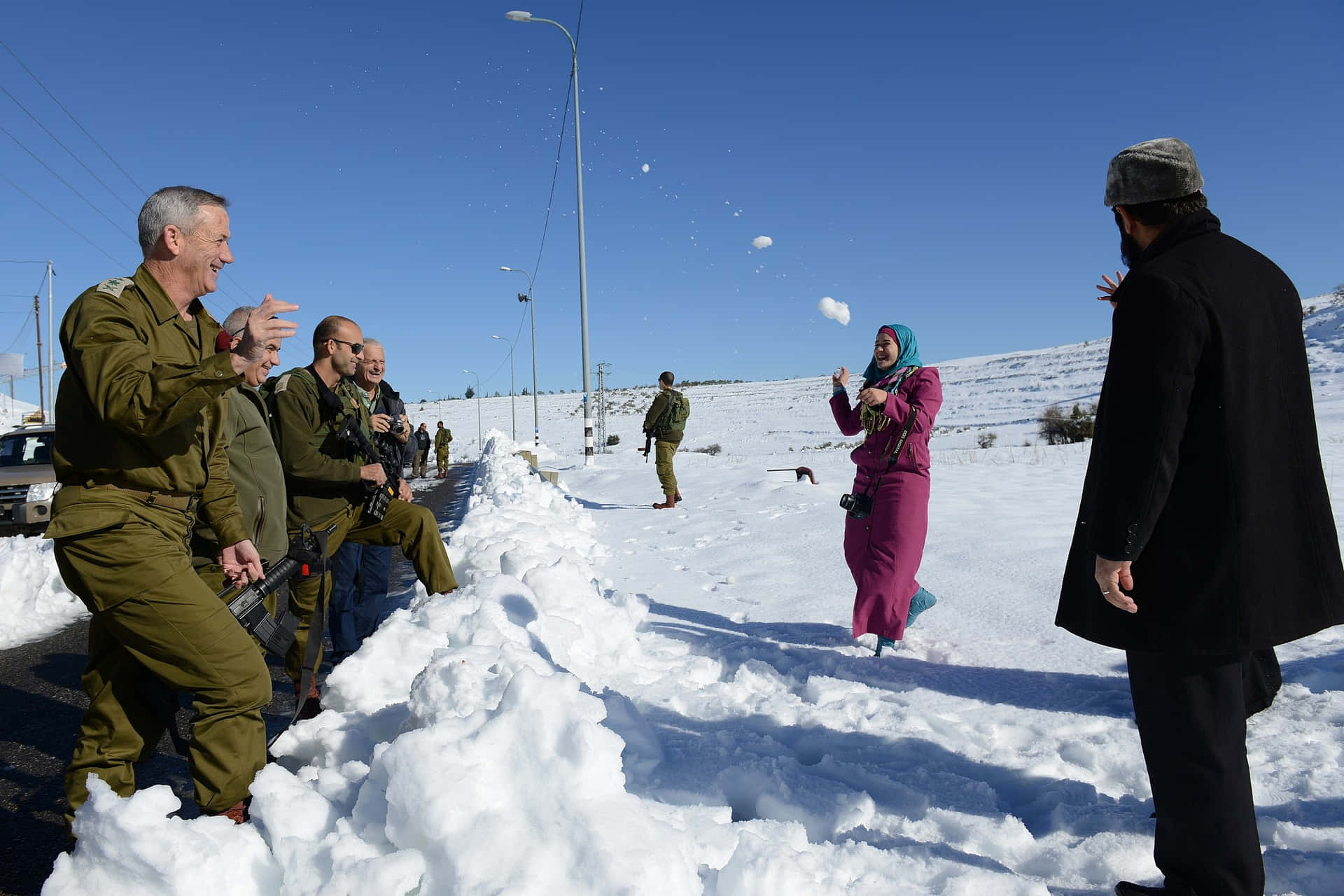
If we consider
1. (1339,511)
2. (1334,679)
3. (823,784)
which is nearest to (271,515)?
(823,784)

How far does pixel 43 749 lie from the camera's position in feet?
12.0

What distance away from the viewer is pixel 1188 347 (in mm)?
1988

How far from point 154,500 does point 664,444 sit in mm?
9363

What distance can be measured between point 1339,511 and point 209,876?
8162 millimetres

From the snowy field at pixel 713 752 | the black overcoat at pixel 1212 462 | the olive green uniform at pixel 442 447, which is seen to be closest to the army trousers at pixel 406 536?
the snowy field at pixel 713 752

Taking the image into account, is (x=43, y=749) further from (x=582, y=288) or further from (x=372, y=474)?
(x=582, y=288)

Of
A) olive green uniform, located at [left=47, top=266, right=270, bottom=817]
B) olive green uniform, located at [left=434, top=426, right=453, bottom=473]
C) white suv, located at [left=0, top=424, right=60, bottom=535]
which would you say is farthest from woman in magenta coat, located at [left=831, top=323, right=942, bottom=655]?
olive green uniform, located at [left=434, top=426, right=453, bottom=473]

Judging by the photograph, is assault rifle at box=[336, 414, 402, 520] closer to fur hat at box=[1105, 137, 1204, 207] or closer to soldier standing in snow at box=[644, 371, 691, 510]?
fur hat at box=[1105, 137, 1204, 207]

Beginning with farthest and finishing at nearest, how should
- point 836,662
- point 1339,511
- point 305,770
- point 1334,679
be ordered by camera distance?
point 1339,511 → point 836,662 → point 1334,679 → point 305,770

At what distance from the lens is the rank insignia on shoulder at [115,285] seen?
90.5 inches

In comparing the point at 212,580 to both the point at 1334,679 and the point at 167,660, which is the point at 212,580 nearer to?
the point at 167,660

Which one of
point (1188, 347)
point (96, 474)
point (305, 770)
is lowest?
point (305, 770)

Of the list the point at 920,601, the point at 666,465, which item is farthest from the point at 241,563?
the point at 666,465

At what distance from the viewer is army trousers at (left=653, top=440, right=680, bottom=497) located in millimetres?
11562
